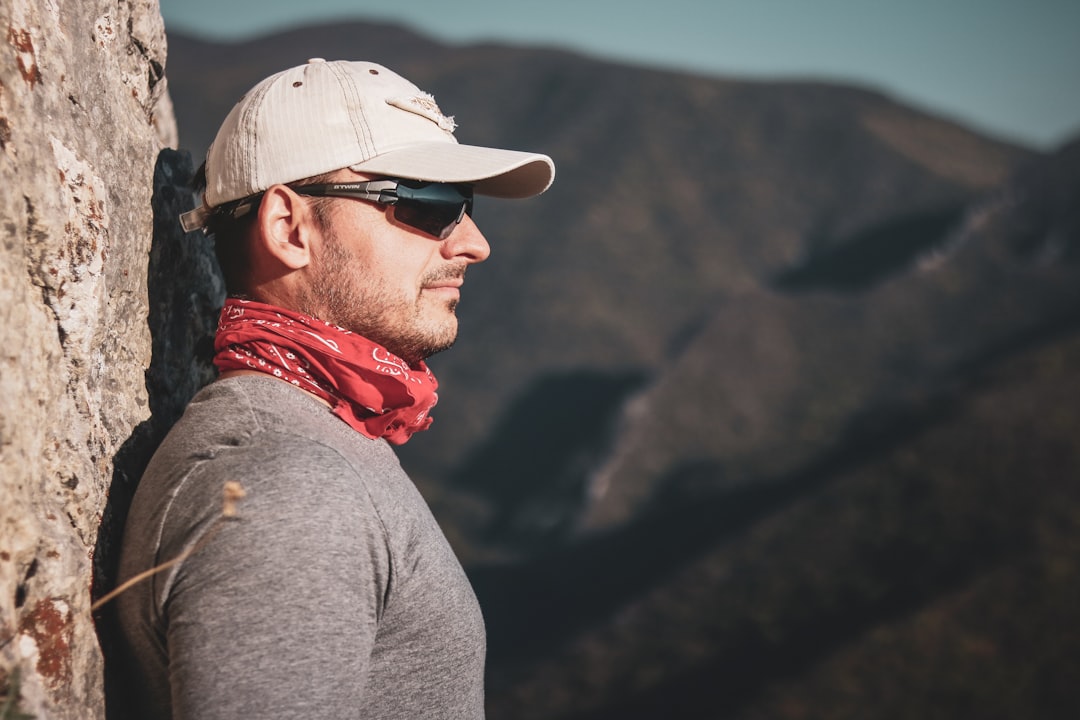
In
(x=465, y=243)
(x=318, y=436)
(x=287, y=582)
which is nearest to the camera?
(x=287, y=582)

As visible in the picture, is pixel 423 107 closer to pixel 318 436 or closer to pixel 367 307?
pixel 367 307

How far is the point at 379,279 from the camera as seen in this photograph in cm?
252

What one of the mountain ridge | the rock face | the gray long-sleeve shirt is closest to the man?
the gray long-sleeve shirt

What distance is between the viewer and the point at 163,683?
6.94 feet

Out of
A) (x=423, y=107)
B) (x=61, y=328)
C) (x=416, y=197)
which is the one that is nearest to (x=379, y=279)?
(x=416, y=197)

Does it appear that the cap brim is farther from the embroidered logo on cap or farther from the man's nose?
the man's nose

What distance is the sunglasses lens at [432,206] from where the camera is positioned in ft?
8.13

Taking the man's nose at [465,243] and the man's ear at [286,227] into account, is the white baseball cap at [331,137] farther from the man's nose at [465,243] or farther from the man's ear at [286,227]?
the man's nose at [465,243]

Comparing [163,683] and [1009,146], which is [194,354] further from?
[1009,146]

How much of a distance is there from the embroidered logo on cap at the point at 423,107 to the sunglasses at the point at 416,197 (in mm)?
193

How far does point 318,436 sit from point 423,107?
41.1 inches

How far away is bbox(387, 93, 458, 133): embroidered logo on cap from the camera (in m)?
2.45

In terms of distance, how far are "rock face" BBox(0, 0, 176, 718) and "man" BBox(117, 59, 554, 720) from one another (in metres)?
0.17

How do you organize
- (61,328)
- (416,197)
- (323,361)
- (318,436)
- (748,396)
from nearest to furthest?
(318,436)
(61,328)
(323,361)
(416,197)
(748,396)
